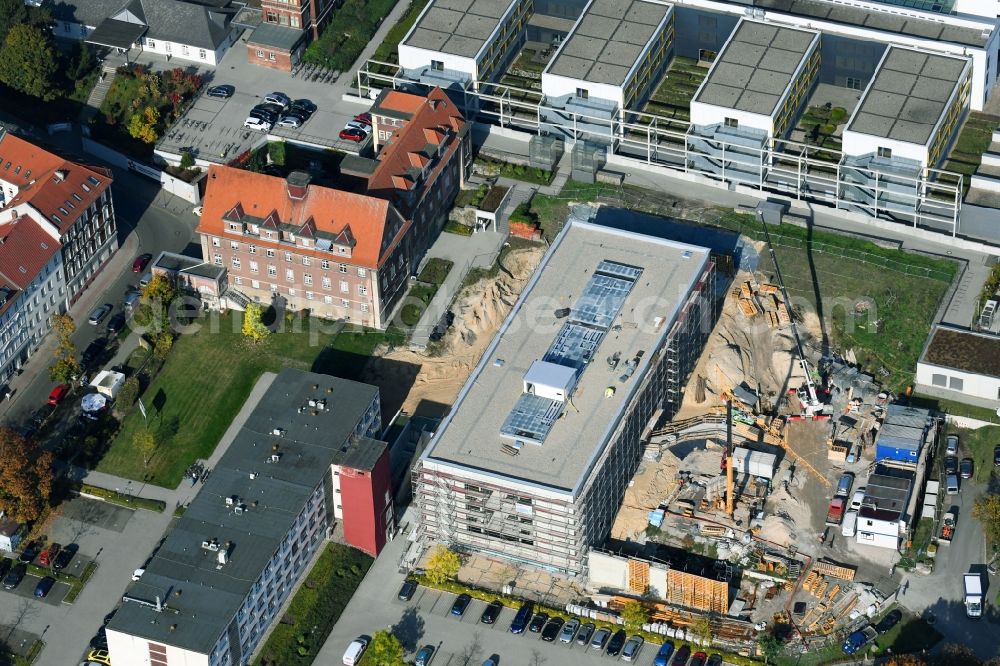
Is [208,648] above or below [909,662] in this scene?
below
